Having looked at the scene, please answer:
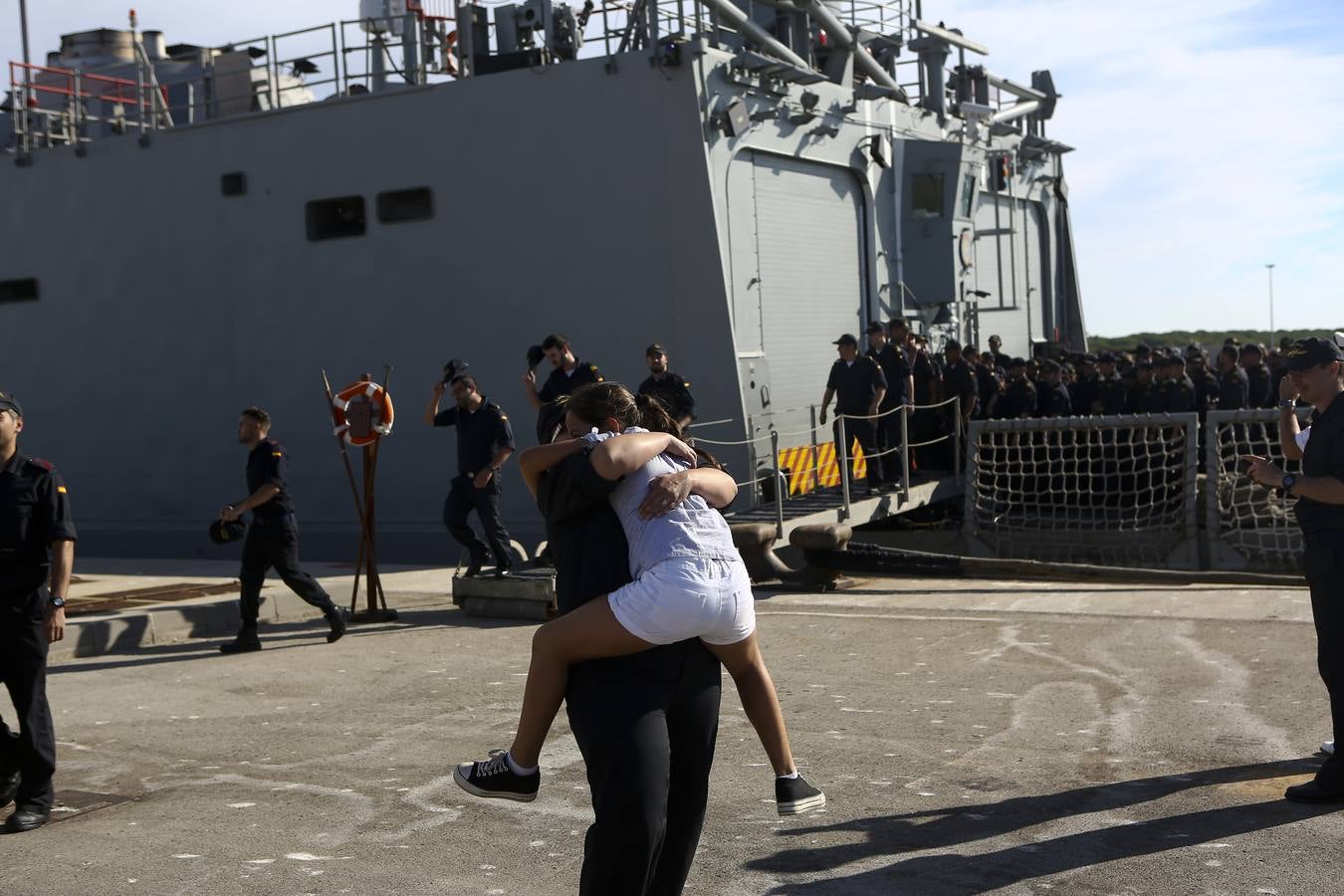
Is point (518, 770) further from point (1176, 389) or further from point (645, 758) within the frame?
point (1176, 389)

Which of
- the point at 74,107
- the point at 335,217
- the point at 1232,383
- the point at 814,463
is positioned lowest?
the point at 814,463

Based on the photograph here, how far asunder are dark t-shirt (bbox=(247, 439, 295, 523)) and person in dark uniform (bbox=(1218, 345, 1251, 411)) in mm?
10311

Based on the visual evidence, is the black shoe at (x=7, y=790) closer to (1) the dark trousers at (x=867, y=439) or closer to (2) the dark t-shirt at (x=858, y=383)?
(1) the dark trousers at (x=867, y=439)

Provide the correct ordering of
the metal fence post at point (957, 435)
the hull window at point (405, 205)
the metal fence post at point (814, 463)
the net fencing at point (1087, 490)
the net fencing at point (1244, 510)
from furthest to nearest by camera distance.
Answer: the hull window at point (405, 205) < the metal fence post at point (814, 463) < the metal fence post at point (957, 435) < the net fencing at point (1087, 490) < the net fencing at point (1244, 510)

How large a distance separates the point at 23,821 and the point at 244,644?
4.31 metres

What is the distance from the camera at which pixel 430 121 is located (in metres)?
15.7

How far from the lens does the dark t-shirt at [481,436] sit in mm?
11109

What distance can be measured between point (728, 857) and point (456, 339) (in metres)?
11.4

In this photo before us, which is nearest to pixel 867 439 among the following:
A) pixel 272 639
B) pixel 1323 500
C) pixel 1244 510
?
pixel 1244 510

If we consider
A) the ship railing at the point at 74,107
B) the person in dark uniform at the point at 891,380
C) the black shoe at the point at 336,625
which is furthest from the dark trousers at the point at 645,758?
the ship railing at the point at 74,107

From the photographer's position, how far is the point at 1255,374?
15984 millimetres

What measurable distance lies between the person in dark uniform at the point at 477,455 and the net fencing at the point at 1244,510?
22.0 feet

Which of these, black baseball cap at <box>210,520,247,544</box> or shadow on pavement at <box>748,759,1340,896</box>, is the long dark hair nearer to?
shadow on pavement at <box>748,759,1340,896</box>

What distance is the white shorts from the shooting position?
354cm
